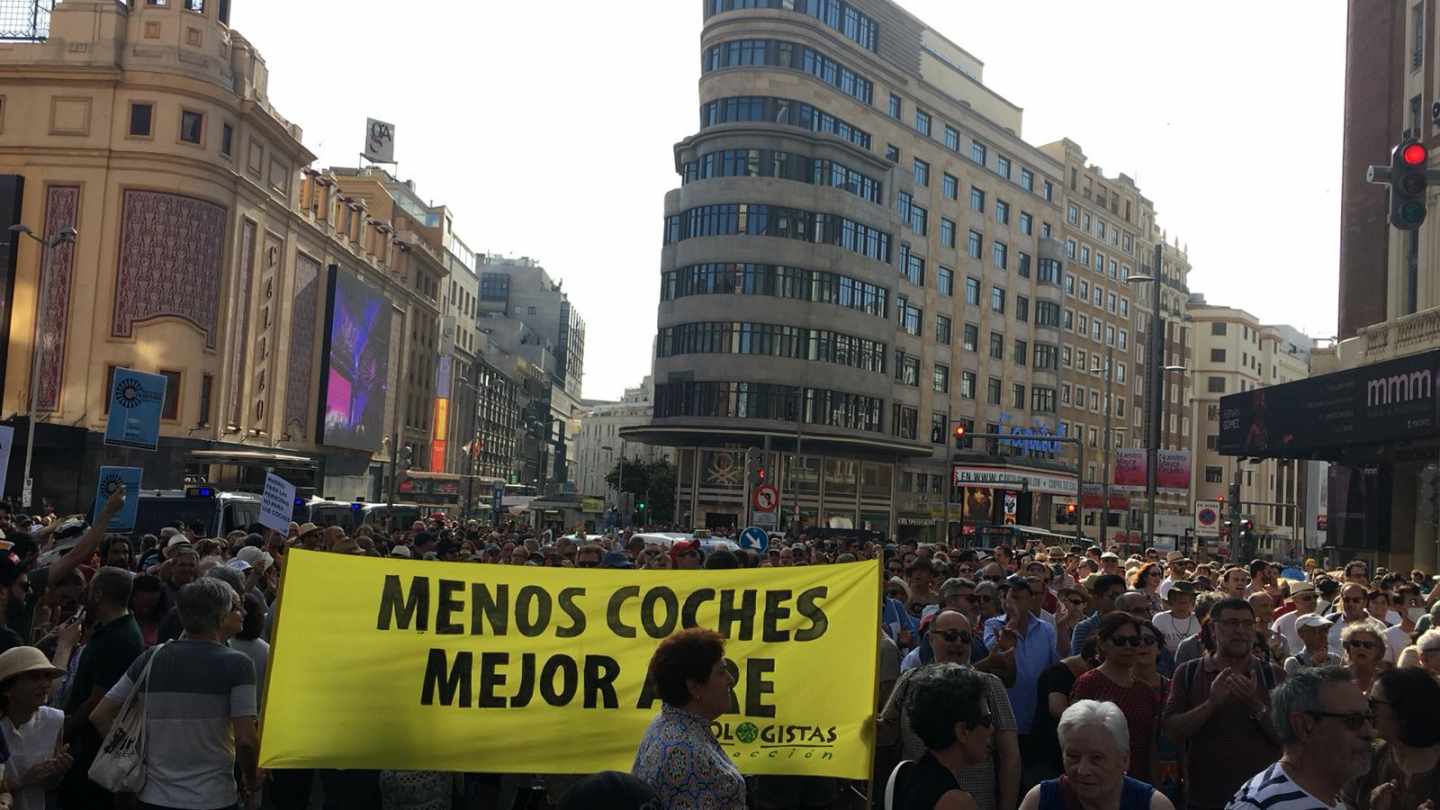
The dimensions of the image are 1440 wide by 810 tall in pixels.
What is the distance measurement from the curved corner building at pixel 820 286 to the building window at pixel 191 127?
21222mm

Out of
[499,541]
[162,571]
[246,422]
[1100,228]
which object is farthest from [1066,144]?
[162,571]

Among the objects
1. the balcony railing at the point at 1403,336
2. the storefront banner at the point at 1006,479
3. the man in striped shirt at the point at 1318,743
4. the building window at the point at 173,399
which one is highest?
the balcony railing at the point at 1403,336

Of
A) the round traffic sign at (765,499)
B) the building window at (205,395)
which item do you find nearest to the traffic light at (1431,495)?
the round traffic sign at (765,499)

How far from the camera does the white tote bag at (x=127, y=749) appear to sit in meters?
5.87

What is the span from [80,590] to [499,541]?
1264 cm

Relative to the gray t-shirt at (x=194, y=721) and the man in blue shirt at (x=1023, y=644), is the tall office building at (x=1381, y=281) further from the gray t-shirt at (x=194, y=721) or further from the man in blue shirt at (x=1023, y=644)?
the gray t-shirt at (x=194, y=721)

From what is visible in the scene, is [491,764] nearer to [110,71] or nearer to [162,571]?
[162,571]

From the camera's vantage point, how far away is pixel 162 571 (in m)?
10.4

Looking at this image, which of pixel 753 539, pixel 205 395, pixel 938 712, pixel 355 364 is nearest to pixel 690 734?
pixel 938 712

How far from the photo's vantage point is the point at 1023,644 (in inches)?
333

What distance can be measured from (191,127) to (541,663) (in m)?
51.9

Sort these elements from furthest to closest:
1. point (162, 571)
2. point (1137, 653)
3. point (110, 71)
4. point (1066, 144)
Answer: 1. point (1066, 144)
2. point (110, 71)
3. point (162, 571)
4. point (1137, 653)

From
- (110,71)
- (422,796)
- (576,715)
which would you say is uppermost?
(110,71)

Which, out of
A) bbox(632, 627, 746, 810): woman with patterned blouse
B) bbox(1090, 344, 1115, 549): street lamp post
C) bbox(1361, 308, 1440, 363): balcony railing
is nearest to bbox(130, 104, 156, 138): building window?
bbox(1090, 344, 1115, 549): street lamp post
